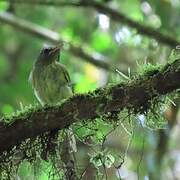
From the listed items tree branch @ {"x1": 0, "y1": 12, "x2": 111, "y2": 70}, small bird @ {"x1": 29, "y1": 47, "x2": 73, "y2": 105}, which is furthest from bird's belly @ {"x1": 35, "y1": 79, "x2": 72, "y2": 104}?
tree branch @ {"x1": 0, "y1": 12, "x2": 111, "y2": 70}

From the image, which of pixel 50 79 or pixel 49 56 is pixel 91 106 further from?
pixel 49 56

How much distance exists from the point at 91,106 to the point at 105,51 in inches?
175

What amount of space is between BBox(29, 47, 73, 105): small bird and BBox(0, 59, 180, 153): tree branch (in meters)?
1.37

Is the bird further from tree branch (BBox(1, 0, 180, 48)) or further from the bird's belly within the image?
tree branch (BBox(1, 0, 180, 48))

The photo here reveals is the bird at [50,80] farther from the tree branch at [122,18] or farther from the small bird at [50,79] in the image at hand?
the tree branch at [122,18]

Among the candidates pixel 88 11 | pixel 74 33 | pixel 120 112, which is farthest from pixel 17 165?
pixel 88 11

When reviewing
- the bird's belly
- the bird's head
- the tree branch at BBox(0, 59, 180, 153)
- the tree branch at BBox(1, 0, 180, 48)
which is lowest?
the tree branch at BBox(0, 59, 180, 153)

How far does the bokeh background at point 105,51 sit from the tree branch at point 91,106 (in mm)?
1921

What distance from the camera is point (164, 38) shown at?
527 cm

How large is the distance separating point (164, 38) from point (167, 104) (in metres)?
2.86

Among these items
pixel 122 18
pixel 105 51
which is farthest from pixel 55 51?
pixel 105 51

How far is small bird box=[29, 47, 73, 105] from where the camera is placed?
3.85 metres

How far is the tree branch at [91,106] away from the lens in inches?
91.0

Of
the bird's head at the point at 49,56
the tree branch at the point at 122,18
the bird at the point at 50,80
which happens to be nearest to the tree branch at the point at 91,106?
the bird at the point at 50,80
